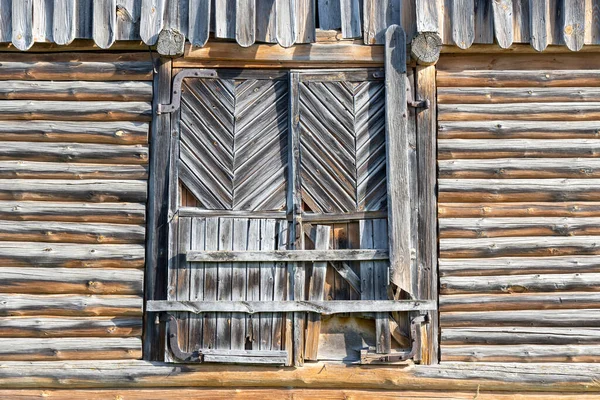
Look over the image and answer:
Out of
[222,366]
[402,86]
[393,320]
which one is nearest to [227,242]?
[222,366]

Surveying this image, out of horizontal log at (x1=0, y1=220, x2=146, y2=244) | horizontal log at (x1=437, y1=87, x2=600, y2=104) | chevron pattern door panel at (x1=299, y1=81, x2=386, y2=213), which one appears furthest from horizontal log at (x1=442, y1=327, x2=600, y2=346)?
horizontal log at (x1=0, y1=220, x2=146, y2=244)

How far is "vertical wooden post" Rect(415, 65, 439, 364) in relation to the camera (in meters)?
6.50

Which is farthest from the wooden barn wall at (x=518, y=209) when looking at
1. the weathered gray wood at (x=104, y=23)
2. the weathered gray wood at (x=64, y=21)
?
the weathered gray wood at (x=64, y=21)

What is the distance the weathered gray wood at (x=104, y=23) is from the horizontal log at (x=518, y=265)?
11.6 feet

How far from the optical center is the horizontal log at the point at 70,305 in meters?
6.50

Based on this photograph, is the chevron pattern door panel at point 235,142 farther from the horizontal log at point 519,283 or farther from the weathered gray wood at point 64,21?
the horizontal log at point 519,283

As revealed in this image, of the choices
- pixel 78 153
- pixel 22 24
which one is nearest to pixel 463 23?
pixel 78 153

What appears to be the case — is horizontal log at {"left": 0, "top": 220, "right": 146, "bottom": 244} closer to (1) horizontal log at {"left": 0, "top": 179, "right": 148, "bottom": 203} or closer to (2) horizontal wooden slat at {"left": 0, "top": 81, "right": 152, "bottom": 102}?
(1) horizontal log at {"left": 0, "top": 179, "right": 148, "bottom": 203}

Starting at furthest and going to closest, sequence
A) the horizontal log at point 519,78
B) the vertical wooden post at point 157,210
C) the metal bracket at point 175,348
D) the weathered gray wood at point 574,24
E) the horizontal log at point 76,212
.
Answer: the horizontal log at point 519,78 → the weathered gray wood at point 574,24 → the horizontal log at point 76,212 → the vertical wooden post at point 157,210 → the metal bracket at point 175,348

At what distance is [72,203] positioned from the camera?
21.8ft

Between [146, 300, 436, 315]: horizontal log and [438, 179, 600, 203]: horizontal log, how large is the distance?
1.04 metres

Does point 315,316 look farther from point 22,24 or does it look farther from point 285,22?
point 22,24

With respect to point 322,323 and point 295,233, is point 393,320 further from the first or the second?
point 295,233

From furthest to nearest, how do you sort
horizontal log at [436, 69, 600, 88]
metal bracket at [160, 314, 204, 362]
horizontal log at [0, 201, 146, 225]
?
horizontal log at [436, 69, 600, 88] → horizontal log at [0, 201, 146, 225] → metal bracket at [160, 314, 204, 362]
